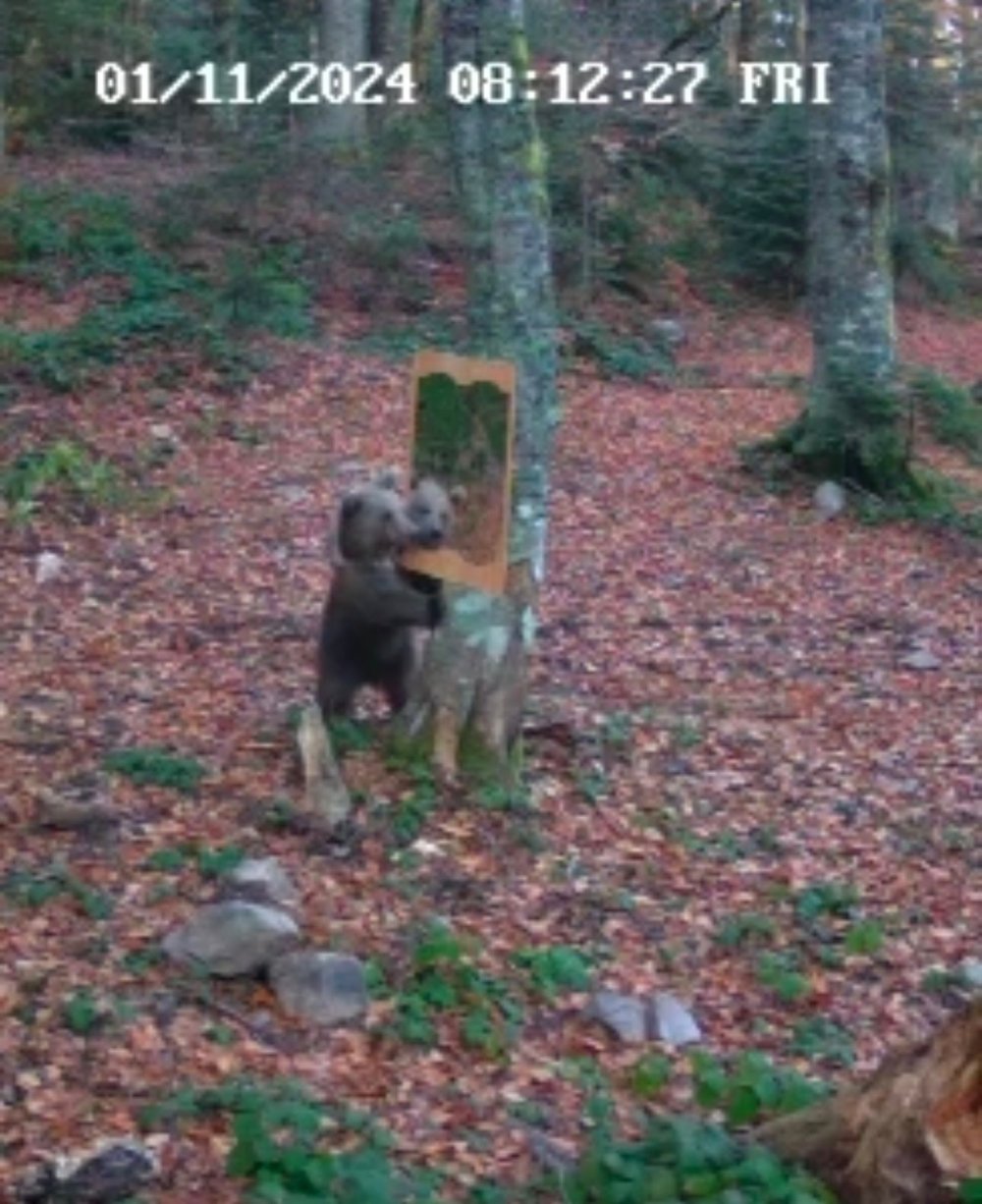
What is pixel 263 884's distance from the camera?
22.0 ft

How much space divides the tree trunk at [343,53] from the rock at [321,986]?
15.0 metres

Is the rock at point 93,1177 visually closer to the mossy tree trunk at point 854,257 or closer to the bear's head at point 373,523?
the bear's head at point 373,523

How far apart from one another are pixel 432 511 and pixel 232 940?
70.8 inches

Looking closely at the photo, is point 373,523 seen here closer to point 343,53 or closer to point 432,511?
point 432,511

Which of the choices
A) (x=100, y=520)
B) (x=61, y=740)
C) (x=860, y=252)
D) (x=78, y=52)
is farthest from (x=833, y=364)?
(x=78, y=52)

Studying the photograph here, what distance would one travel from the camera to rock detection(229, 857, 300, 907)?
21.9ft

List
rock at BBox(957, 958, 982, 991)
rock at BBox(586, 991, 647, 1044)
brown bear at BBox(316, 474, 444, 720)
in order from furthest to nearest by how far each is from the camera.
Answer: brown bear at BBox(316, 474, 444, 720) → rock at BBox(957, 958, 982, 991) → rock at BBox(586, 991, 647, 1044)

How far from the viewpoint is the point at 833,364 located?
14133 millimetres

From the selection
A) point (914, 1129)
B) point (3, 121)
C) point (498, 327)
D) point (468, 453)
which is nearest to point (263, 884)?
point (468, 453)

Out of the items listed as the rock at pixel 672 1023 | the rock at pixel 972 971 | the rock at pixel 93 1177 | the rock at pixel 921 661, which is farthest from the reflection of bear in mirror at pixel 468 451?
the rock at pixel 921 661

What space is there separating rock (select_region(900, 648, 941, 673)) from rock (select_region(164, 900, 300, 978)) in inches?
207

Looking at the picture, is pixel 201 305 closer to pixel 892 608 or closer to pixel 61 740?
pixel 892 608
